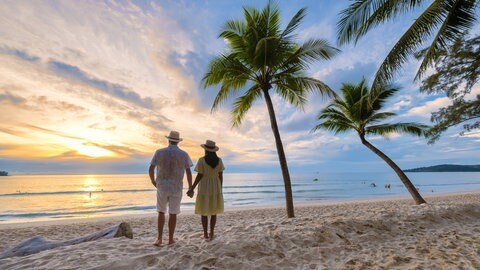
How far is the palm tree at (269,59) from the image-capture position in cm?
842

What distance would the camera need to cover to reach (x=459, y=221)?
23.2 ft

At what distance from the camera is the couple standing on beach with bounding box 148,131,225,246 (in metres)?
4.62

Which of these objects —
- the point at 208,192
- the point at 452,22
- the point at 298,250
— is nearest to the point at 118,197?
the point at 208,192

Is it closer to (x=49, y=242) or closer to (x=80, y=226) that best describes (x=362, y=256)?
(x=49, y=242)

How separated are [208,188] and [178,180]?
1.85 feet

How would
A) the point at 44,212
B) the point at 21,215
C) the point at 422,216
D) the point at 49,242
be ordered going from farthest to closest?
1. the point at 44,212
2. the point at 21,215
3. the point at 422,216
4. the point at 49,242

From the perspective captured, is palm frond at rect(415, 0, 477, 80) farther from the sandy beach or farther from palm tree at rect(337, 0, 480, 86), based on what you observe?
the sandy beach

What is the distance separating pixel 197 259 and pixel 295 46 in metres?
7.05

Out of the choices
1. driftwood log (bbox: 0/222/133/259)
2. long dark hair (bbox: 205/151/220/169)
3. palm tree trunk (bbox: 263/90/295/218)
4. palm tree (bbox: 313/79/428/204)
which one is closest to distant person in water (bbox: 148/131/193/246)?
long dark hair (bbox: 205/151/220/169)

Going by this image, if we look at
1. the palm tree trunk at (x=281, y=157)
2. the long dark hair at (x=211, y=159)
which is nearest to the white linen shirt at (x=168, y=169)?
the long dark hair at (x=211, y=159)

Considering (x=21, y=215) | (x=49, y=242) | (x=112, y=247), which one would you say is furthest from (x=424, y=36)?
(x=21, y=215)

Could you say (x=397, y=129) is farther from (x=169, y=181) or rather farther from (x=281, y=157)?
(x=169, y=181)

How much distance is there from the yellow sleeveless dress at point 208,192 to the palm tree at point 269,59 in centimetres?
389

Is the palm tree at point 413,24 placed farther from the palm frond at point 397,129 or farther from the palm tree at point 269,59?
the palm frond at point 397,129
